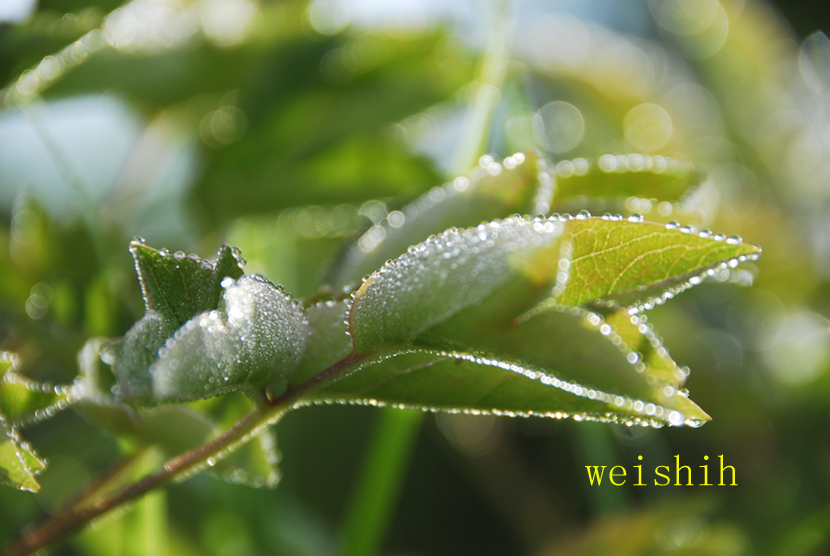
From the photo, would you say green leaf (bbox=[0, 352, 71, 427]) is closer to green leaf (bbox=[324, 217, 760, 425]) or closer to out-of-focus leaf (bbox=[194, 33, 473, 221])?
green leaf (bbox=[324, 217, 760, 425])

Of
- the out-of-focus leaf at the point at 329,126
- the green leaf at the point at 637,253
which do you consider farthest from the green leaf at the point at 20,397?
the out-of-focus leaf at the point at 329,126

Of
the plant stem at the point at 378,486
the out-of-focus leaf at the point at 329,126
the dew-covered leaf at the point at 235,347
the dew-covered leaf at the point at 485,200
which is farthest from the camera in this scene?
the out-of-focus leaf at the point at 329,126

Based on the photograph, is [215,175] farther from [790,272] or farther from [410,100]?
[790,272]

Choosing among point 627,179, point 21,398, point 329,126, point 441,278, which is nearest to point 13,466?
point 21,398

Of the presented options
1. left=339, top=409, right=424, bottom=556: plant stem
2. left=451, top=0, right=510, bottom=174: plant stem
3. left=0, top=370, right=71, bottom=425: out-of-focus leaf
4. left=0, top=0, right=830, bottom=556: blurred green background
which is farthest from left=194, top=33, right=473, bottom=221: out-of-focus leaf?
left=0, top=370, right=71, bottom=425: out-of-focus leaf

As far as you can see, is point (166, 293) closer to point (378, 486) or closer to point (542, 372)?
point (542, 372)

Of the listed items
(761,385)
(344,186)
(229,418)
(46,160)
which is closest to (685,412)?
(229,418)

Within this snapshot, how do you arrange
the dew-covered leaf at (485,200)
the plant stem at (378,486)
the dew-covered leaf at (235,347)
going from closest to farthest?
the dew-covered leaf at (235,347) → the dew-covered leaf at (485,200) → the plant stem at (378,486)

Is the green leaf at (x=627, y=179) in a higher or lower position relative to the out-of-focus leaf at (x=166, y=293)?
higher

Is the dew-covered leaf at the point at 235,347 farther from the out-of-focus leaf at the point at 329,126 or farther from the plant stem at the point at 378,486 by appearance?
the out-of-focus leaf at the point at 329,126
